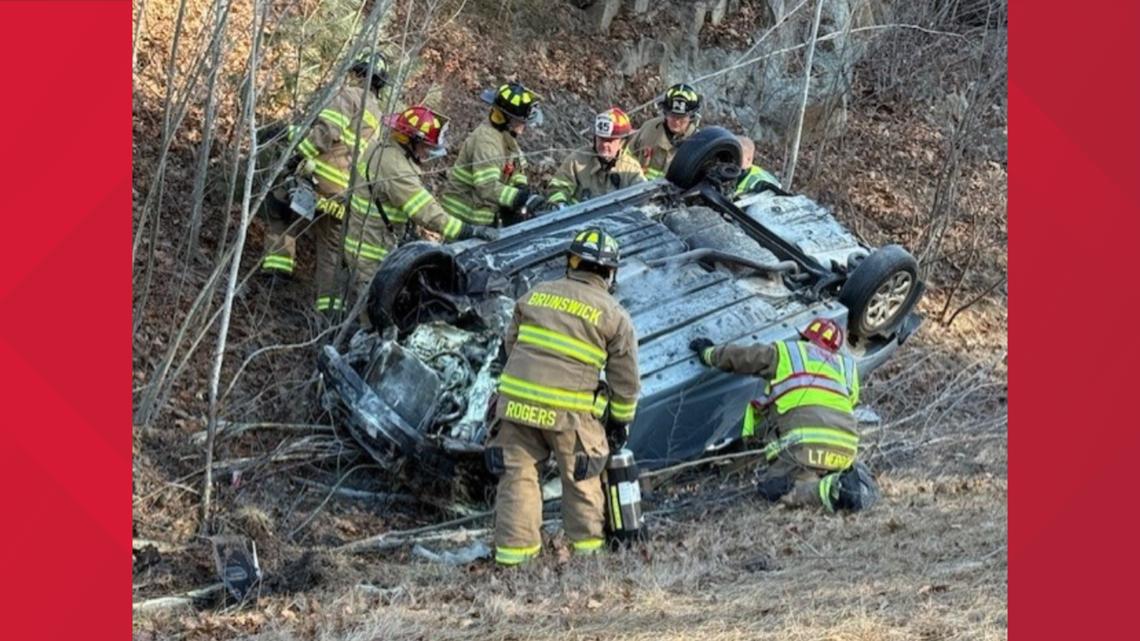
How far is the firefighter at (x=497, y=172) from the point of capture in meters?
10.8

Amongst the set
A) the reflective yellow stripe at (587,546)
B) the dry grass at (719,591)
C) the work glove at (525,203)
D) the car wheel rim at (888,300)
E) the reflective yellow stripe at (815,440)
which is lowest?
the dry grass at (719,591)

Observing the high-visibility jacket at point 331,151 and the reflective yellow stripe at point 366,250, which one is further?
the high-visibility jacket at point 331,151

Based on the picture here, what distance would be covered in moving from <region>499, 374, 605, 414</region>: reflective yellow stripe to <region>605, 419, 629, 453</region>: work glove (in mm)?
259

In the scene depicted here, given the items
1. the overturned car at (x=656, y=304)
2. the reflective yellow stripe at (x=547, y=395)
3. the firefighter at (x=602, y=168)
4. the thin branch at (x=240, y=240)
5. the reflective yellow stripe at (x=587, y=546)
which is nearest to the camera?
the thin branch at (x=240, y=240)

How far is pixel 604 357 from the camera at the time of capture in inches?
305

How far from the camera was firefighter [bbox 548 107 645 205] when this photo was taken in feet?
36.6

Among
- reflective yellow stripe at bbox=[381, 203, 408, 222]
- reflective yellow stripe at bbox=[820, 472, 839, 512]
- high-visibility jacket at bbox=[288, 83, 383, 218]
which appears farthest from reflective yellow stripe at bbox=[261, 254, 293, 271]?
reflective yellow stripe at bbox=[820, 472, 839, 512]

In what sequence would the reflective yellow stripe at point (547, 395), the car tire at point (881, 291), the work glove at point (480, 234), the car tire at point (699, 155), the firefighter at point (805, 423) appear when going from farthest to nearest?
the car tire at point (699, 155) → the car tire at point (881, 291) → the work glove at point (480, 234) → the firefighter at point (805, 423) → the reflective yellow stripe at point (547, 395)

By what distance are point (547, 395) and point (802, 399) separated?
1.77 m

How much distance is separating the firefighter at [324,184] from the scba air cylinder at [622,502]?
3.31 metres

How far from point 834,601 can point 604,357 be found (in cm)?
182

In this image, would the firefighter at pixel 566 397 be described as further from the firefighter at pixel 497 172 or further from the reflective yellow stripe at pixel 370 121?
the reflective yellow stripe at pixel 370 121

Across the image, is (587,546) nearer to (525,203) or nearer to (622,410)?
(622,410)

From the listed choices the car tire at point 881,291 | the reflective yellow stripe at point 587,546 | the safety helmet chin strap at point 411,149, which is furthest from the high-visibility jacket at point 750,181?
the reflective yellow stripe at point 587,546
